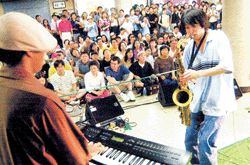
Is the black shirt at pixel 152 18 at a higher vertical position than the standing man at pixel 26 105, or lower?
higher

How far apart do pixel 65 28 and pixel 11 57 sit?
8438mm

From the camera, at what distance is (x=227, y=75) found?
2.06 metres

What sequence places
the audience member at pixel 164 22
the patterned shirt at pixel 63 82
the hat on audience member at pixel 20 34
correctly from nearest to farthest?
the hat on audience member at pixel 20 34, the patterned shirt at pixel 63 82, the audience member at pixel 164 22

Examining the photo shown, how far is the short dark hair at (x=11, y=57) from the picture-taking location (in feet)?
3.23

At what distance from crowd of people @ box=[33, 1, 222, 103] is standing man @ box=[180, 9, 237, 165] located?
22 centimetres

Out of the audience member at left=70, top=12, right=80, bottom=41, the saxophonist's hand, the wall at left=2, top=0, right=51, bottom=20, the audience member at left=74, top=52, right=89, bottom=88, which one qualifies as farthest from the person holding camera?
the wall at left=2, top=0, right=51, bottom=20

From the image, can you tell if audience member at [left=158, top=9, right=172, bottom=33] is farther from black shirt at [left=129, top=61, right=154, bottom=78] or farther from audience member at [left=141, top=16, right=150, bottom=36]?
black shirt at [left=129, top=61, right=154, bottom=78]

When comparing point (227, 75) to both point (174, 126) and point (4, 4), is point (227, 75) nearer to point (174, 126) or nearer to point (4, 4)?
point (174, 126)

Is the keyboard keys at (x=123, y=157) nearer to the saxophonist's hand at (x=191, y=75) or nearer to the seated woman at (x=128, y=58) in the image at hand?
the saxophonist's hand at (x=191, y=75)

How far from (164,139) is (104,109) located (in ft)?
3.93

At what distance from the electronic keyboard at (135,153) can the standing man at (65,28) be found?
769 cm

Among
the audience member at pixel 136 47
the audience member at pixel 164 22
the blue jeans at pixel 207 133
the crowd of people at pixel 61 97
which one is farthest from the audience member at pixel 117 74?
the audience member at pixel 164 22

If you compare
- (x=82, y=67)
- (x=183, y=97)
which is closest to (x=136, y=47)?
(x=82, y=67)

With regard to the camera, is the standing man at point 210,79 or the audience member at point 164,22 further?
the audience member at point 164,22
